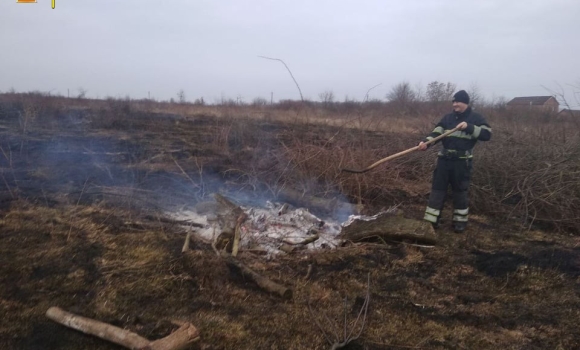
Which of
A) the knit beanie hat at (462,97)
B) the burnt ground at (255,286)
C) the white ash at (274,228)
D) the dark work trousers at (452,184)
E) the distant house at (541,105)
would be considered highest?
the distant house at (541,105)

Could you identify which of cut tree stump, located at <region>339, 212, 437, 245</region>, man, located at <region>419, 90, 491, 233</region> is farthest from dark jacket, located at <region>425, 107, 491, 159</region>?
cut tree stump, located at <region>339, 212, 437, 245</region>

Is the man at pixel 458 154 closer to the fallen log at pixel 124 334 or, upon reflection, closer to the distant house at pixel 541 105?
the distant house at pixel 541 105

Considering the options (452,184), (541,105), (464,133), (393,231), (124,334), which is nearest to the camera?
(124,334)

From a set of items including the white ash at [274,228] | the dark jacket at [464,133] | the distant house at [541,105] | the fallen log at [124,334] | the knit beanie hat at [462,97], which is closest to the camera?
the fallen log at [124,334]

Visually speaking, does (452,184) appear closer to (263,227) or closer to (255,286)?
(263,227)

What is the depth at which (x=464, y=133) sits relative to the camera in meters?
5.18

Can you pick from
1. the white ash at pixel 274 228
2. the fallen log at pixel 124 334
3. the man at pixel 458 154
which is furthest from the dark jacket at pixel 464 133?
the fallen log at pixel 124 334

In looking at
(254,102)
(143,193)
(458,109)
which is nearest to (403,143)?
(458,109)

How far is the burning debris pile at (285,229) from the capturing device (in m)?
4.77

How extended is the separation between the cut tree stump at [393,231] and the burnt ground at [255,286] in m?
0.12

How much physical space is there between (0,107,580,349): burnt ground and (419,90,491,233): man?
355 millimetres

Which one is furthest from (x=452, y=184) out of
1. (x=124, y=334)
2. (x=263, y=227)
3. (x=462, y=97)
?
(x=124, y=334)

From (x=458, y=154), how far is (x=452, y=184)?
1.50ft

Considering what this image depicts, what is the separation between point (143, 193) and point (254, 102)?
16.3m
